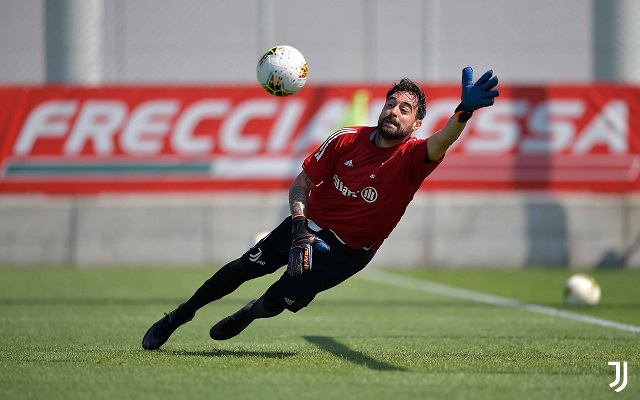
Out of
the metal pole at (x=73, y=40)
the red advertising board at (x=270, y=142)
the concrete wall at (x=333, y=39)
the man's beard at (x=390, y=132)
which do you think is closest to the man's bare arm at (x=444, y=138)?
the man's beard at (x=390, y=132)

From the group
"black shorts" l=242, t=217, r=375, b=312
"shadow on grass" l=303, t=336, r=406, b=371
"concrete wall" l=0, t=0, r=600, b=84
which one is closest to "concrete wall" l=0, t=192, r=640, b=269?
"concrete wall" l=0, t=0, r=600, b=84

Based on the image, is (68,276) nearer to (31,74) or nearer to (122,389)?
(31,74)

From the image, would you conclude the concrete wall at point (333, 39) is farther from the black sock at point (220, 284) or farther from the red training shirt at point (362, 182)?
the black sock at point (220, 284)

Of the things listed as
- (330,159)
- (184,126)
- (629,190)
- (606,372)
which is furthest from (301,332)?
(629,190)

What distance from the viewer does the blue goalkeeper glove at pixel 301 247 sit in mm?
6746

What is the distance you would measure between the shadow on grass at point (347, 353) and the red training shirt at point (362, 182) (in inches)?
32.4

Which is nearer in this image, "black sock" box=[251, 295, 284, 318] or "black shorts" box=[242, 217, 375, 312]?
"black shorts" box=[242, 217, 375, 312]

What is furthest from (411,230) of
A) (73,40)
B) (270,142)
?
(73,40)

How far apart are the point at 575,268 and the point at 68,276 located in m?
8.89

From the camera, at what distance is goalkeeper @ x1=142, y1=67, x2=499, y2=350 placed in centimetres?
712

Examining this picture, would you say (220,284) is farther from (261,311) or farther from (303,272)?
(303,272)

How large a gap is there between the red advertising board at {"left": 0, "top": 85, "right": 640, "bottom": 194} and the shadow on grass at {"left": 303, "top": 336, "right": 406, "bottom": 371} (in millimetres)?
9554

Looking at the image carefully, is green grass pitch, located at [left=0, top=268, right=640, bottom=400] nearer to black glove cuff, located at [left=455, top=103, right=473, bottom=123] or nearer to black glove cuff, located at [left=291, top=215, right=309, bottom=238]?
black glove cuff, located at [left=291, top=215, right=309, bottom=238]

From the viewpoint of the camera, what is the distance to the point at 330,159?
7.34m
